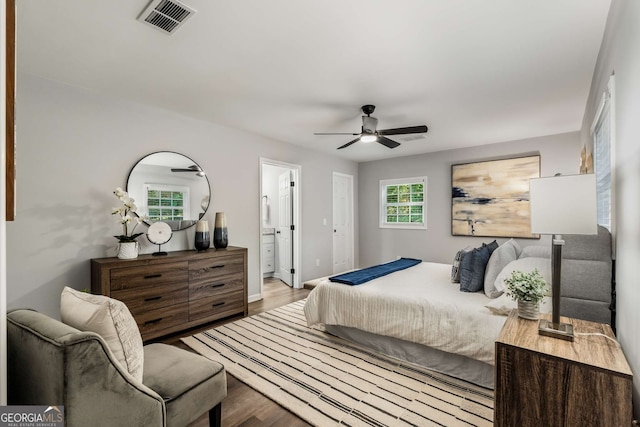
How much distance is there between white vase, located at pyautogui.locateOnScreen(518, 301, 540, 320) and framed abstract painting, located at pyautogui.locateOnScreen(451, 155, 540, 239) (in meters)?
3.57

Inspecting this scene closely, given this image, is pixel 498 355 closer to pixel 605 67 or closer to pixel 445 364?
pixel 445 364

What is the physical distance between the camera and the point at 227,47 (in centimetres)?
217

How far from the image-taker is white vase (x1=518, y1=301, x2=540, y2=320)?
161 cm

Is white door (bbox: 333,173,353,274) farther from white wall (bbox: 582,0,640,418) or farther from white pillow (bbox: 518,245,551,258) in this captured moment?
white wall (bbox: 582,0,640,418)

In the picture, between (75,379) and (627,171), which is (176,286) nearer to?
(75,379)

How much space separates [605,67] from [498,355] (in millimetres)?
2062

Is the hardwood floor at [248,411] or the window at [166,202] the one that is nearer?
the hardwood floor at [248,411]

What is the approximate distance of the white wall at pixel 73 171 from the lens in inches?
101

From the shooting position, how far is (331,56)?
2283 mm

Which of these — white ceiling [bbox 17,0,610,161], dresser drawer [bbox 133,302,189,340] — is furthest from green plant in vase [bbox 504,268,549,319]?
dresser drawer [bbox 133,302,189,340]

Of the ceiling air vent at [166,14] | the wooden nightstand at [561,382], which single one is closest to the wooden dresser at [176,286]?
the ceiling air vent at [166,14]

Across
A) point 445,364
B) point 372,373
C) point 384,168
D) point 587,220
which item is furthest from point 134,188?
point 384,168

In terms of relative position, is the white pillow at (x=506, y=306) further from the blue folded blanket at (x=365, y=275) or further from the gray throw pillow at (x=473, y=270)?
the blue folded blanket at (x=365, y=275)

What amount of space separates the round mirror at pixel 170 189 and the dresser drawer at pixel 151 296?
0.79 metres
